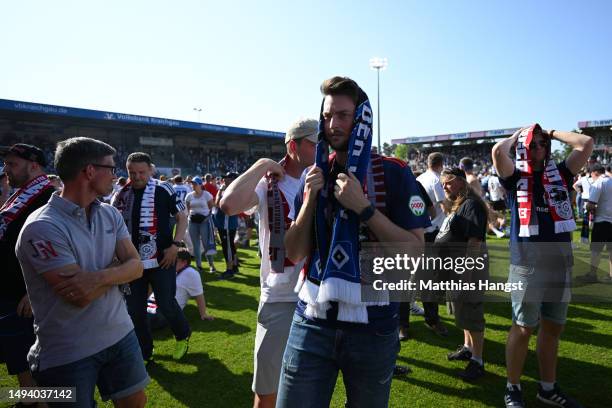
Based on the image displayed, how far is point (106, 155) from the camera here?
2.29 m

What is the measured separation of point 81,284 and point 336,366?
1.38m

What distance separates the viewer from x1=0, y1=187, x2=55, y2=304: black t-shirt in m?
3.01

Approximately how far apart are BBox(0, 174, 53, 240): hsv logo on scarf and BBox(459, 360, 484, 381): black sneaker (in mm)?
4214

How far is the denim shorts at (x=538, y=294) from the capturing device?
306 centimetres

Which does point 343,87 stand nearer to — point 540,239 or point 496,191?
point 540,239

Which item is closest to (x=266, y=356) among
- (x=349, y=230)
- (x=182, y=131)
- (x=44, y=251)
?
(x=349, y=230)

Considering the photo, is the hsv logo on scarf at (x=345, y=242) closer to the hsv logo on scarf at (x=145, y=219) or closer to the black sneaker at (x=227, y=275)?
the hsv logo on scarf at (x=145, y=219)

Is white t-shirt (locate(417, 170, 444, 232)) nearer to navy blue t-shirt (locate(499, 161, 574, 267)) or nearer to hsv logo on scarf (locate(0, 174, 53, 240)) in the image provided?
navy blue t-shirt (locate(499, 161, 574, 267))

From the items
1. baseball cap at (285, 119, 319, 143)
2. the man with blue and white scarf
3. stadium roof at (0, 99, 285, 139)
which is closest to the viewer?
the man with blue and white scarf

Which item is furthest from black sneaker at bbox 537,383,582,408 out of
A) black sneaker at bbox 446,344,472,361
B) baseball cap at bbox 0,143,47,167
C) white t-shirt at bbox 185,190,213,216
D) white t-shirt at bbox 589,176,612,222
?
white t-shirt at bbox 185,190,213,216

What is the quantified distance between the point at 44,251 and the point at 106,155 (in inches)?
25.0

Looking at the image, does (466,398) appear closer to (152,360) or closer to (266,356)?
(266,356)

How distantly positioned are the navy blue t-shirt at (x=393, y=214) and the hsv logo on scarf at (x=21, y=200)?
2662 mm

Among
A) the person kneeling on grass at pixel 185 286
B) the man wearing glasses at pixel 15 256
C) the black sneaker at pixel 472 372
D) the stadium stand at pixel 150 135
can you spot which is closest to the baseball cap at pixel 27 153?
the man wearing glasses at pixel 15 256
